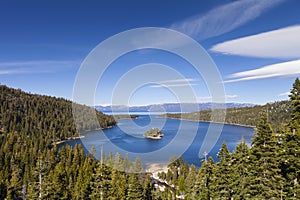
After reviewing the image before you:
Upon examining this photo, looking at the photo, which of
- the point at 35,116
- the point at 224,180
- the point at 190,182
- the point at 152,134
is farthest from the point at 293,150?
the point at 35,116

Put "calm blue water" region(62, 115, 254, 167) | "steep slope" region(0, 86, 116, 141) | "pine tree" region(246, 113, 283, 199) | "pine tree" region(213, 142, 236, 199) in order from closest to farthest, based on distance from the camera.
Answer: "pine tree" region(246, 113, 283, 199), "pine tree" region(213, 142, 236, 199), "calm blue water" region(62, 115, 254, 167), "steep slope" region(0, 86, 116, 141)

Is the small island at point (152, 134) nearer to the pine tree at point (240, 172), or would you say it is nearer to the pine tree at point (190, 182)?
the pine tree at point (190, 182)

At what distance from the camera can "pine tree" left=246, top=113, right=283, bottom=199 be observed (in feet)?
44.2

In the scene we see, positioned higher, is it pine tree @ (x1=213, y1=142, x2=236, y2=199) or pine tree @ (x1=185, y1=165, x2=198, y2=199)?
pine tree @ (x1=213, y1=142, x2=236, y2=199)

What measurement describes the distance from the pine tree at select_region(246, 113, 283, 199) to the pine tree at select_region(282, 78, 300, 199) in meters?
0.44

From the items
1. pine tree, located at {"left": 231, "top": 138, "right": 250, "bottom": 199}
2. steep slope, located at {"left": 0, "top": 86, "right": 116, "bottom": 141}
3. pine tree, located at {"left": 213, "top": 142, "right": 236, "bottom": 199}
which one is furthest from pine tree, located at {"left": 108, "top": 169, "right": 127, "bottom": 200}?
steep slope, located at {"left": 0, "top": 86, "right": 116, "bottom": 141}

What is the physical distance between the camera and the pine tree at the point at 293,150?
13047 millimetres

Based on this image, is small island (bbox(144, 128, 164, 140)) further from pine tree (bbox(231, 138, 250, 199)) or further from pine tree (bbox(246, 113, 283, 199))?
pine tree (bbox(246, 113, 283, 199))

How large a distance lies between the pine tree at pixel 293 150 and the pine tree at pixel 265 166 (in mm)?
444

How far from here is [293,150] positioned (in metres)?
13.2

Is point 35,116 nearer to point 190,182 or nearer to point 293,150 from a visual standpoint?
point 190,182

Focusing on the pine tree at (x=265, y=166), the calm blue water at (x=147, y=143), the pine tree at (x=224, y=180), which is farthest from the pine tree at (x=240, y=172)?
the calm blue water at (x=147, y=143)

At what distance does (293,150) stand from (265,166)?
66.0 inches

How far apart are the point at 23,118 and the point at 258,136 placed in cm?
11657
